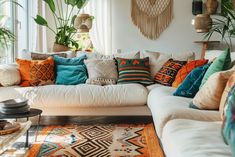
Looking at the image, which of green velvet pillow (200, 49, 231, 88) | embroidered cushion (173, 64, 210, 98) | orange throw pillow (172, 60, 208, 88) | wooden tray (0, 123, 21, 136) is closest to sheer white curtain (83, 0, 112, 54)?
orange throw pillow (172, 60, 208, 88)

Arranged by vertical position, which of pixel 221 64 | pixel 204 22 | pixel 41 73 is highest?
pixel 204 22

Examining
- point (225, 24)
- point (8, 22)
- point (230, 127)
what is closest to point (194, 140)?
point (230, 127)

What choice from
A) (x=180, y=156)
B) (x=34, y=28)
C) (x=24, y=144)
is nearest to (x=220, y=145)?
(x=180, y=156)

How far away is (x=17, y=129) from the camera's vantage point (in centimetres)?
201

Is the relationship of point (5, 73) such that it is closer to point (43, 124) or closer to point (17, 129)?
point (43, 124)

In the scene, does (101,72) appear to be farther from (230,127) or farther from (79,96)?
(230,127)

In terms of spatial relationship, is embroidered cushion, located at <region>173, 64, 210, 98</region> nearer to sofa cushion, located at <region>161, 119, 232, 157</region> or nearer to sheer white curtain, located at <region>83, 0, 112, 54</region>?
sofa cushion, located at <region>161, 119, 232, 157</region>

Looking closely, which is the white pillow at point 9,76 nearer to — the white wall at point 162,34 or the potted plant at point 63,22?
the potted plant at point 63,22

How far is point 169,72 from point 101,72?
2.68 ft

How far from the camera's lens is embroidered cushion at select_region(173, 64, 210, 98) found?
2.45 meters

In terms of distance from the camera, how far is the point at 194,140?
4.28ft

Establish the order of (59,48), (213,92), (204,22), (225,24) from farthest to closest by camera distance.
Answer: (59,48), (225,24), (204,22), (213,92)

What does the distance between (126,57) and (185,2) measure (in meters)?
2.30

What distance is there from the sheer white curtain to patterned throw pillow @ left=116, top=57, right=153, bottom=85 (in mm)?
1870
